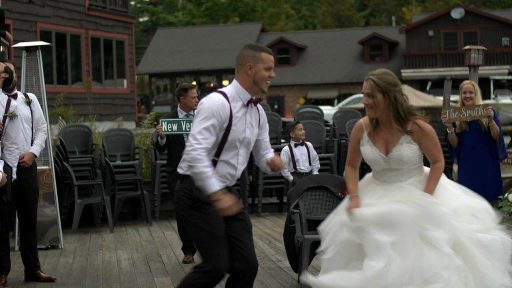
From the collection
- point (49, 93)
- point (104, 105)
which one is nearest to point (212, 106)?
point (49, 93)

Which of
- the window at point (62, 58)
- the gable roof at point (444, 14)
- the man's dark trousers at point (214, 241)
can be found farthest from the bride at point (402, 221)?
the gable roof at point (444, 14)

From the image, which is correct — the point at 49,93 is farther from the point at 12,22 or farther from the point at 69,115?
the point at 69,115

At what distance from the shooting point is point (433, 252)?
17.4ft

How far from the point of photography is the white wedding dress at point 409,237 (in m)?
5.28

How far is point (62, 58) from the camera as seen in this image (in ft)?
83.9

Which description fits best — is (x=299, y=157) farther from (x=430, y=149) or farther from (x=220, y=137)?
(x=220, y=137)

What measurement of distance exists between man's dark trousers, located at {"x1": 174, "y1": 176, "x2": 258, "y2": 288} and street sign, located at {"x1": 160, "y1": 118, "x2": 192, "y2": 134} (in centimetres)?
380

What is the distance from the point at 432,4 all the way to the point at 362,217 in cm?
6134

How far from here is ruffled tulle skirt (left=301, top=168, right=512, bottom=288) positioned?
5.27 m

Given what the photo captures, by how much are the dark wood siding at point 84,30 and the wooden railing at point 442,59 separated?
25790 millimetres

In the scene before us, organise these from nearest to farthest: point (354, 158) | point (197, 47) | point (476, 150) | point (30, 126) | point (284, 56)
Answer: point (354, 158), point (30, 126), point (476, 150), point (284, 56), point (197, 47)

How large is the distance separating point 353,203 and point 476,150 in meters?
3.49

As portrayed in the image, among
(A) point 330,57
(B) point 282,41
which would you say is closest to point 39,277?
(B) point 282,41

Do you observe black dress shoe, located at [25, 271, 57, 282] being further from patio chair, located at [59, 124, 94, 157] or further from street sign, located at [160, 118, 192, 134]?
patio chair, located at [59, 124, 94, 157]
